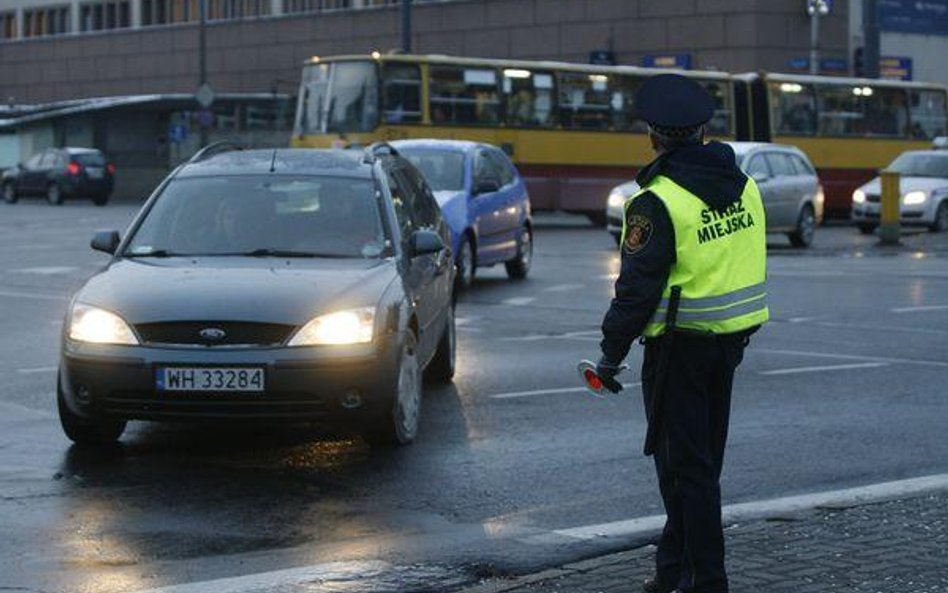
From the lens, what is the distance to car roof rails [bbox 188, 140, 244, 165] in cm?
1177

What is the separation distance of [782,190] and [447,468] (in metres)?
22.7

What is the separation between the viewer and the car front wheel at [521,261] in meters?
23.7

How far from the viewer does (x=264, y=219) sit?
10922 mm

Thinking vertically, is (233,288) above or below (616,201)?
above

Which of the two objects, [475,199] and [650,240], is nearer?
[650,240]

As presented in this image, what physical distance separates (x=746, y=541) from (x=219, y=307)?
125 inches

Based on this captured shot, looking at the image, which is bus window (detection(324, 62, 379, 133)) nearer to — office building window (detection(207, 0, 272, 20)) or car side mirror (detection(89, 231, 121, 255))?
car side mirror (detection(89, 231, 121, 255))

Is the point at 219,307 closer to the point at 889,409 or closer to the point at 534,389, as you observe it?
the point at 534,389

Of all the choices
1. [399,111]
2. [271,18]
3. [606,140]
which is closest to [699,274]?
[399,111]

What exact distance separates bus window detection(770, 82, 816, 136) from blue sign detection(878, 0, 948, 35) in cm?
1795

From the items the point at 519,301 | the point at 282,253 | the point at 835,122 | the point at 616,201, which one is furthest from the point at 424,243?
the point at 835,122

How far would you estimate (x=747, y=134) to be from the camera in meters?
43.8

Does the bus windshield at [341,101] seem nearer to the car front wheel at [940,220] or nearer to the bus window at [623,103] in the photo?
the bus window at [623,103]

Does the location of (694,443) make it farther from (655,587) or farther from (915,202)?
(915,202)
